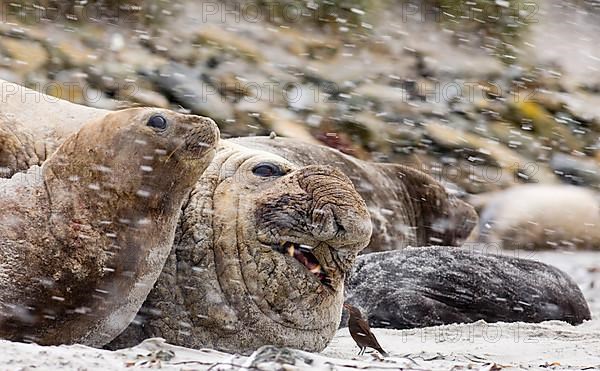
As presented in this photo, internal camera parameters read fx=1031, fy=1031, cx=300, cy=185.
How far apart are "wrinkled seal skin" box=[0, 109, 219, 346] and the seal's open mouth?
0.49 metres

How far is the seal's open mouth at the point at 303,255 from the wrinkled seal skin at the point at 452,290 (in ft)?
6.76

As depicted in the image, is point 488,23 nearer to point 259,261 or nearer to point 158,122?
point 259,261

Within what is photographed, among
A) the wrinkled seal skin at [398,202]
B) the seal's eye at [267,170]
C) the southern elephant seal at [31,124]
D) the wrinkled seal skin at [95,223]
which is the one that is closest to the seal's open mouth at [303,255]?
the seal's eye at [267,170]

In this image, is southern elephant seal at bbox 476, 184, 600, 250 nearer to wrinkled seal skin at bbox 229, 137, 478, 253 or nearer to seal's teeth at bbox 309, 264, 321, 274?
wrinkled seal skin at bbox 229, 137, 478, 253

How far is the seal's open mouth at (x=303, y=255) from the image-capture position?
410cm

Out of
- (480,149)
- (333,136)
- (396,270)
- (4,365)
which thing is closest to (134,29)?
(333,136)

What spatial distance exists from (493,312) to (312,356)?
10.5ft

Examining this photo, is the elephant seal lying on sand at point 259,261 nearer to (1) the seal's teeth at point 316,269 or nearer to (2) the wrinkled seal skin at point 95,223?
(1) the seal's teeth at point 316,269

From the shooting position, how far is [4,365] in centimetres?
294

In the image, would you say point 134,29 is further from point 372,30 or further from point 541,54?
point 541,54

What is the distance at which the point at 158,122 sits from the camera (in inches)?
149

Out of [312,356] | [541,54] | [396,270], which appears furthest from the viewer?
[541,54]

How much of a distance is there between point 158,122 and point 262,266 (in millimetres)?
742

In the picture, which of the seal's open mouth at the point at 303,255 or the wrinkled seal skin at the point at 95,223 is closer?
the wrinkled seal skin at the point at 95,223
